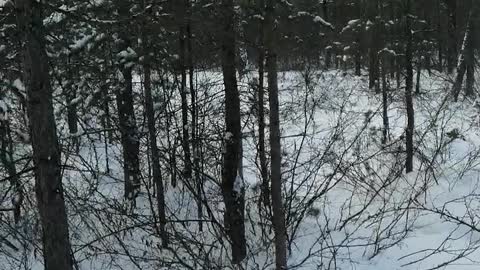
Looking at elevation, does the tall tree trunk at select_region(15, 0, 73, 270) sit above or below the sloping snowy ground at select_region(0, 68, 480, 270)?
above

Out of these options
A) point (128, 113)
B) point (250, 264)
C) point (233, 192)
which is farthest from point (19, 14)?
point (128, 113)

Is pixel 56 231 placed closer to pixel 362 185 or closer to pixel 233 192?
pixel 233 192

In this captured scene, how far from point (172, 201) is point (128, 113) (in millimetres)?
2723

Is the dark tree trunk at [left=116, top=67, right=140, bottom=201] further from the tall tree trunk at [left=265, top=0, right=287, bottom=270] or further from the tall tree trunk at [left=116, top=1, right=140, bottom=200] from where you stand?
the tall tree trunk at [left=265, top=0, right=287, bottom=270]

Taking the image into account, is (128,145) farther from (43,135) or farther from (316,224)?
(43,135)

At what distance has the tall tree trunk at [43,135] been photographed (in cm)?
511

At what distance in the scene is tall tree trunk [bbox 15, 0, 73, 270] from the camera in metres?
5.11

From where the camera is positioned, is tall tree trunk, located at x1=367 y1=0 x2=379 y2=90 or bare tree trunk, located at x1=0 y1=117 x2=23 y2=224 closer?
bare tree trunk, located at x1=0 y1=117 x2=23 y2=224

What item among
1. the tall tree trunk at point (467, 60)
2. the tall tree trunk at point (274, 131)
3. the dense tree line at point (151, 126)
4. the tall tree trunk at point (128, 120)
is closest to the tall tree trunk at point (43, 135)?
the dense tree line at point (151, 126)

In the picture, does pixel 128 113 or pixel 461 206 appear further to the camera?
pixel 128 113

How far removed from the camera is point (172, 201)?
14109mm

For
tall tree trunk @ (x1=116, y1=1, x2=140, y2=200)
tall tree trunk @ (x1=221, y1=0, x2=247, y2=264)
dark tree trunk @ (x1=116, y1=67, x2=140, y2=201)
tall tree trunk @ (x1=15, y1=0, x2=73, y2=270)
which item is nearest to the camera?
tall tree trunk @ (x1=15, y1=0, x2=73, y2=270)

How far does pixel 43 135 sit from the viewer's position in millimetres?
5336

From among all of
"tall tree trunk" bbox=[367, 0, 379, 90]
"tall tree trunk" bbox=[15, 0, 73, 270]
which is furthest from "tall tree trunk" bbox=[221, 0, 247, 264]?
"tall tree trunk" bbox=[367, 0, 379, 90]
